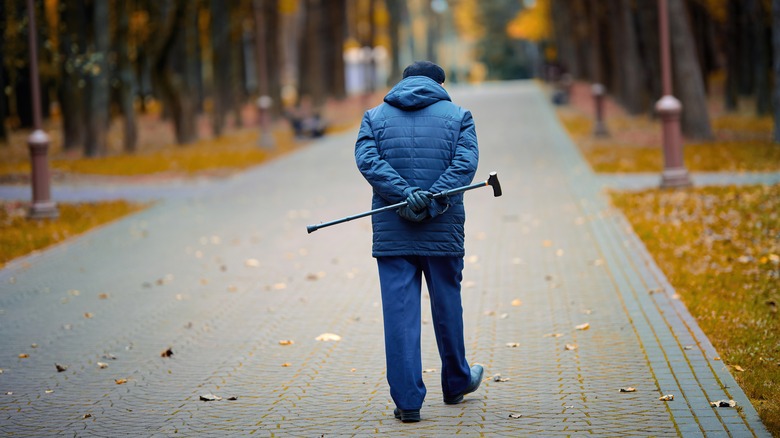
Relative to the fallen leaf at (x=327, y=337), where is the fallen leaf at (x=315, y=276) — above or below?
below

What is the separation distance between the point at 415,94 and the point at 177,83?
2730cm

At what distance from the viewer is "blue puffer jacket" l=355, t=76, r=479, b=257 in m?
6.14

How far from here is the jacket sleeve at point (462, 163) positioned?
610 centimetres

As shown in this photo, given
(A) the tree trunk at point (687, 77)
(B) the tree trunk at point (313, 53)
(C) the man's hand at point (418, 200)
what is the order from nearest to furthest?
(C) the man's hand at point (418, 200) → (A) the tree trunk at point (687, 77) → (B) the tree trunk at point (313, 53)

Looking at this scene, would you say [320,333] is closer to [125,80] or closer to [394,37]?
[125,80]

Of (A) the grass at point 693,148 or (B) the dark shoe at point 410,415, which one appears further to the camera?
(A) the grass at point 693,148

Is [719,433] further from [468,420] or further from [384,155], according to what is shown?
[384,155]

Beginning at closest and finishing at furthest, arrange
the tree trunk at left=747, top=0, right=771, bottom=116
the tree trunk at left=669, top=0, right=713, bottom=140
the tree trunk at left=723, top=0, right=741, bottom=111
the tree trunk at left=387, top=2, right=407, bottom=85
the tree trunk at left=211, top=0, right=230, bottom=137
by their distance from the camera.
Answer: the tree trunk at left=669, top=0, right=713, bottom=140 < the tree trunk at left=747, top=0, right=771, bottom=116 < the tree trunk at left=723, top=0, right=741, bottom=111 < the tree trunk at left=211, top=0, right=230, bottom=137 < the tree trunk at left=387, top=2, right=407, bottom=85

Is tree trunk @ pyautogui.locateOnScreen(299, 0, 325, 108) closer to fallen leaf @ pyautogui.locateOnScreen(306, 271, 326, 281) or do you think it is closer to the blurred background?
the blurred background

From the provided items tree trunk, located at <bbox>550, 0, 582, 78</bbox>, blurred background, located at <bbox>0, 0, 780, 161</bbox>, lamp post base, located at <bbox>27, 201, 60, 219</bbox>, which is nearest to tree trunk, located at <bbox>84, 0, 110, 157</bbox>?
blurred background, located at <bbox>0, 0, 780, 161</bbox>

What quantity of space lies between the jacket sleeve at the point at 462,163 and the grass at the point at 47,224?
7783 mm

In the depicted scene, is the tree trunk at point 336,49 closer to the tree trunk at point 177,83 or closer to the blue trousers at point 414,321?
the tree trunk at point 177,83

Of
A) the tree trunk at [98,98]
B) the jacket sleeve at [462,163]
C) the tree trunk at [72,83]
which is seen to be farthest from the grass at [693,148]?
the jacket sleeve at [462,163]

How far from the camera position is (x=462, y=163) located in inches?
243
